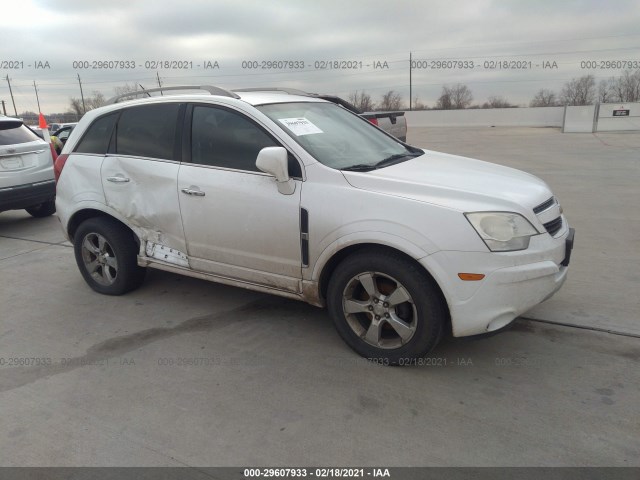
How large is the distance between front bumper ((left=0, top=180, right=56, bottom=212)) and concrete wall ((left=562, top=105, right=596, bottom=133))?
26507 mm

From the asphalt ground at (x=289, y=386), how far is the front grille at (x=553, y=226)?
2.77 feet

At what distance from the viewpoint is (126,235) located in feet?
13.8

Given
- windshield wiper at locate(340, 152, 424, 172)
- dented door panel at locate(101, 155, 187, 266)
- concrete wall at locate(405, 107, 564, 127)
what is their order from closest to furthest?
windshield wiper at locate(340, 152, 424, 172), dented door panel at locate(101, 155, 187, 266), concrete wall at locate(405, 107, 564, 127)

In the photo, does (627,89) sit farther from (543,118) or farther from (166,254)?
(166,254)

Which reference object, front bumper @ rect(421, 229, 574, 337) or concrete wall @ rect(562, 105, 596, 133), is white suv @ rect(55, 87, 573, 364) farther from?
concrete wall @ rect(562, 105, 596, 133)

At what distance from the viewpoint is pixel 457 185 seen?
2918 millimetres

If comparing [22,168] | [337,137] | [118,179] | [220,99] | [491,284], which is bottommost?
[491,284]

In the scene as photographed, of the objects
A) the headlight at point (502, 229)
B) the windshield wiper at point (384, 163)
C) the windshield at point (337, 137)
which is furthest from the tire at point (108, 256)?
the headlight at point (502, 229)

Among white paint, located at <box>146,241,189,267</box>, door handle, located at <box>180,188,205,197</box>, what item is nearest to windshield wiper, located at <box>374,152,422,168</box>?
door handle, located at <box>180,188,205,197</box>

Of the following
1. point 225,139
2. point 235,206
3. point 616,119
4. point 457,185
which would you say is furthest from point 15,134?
point 616,119

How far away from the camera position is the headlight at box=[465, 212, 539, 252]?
266 cm

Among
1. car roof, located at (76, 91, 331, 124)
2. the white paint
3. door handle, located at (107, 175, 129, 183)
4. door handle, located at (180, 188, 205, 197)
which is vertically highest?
car roof, located at (76, 91, 331, 124)

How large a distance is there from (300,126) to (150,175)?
1337mm

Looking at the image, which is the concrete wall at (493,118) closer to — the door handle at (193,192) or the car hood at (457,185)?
the car hood at (457,185)
